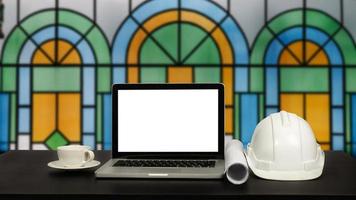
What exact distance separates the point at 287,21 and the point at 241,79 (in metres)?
0.45

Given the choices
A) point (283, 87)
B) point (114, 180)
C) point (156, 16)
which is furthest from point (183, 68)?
point (114, 180)

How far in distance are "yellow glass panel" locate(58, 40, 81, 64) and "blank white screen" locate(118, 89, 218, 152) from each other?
1.57 metres

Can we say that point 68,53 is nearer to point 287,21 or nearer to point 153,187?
point 287,21

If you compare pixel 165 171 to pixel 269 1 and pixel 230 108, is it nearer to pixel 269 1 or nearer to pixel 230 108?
pixel 230 108

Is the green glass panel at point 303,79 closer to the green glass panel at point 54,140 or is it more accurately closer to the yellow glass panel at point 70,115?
the yellow glass panel at point 70,115

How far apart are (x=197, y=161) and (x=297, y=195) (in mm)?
428

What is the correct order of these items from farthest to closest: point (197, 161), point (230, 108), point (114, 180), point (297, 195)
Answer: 1. point (230, 108)
2. point (197, 161)
3. point (114, 180)
4. point (297, 195)

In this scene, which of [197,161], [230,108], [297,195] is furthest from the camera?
[230,108]

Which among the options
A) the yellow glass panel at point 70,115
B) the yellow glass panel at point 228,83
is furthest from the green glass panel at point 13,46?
the yellow glass panel at point 228,83

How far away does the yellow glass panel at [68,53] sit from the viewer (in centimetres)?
320

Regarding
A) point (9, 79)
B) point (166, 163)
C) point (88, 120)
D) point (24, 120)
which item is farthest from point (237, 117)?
point (166, 163)

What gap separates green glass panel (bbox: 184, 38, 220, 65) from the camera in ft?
10.4

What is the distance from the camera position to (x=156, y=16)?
3.18 meters

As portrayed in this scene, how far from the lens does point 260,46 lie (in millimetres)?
3156
